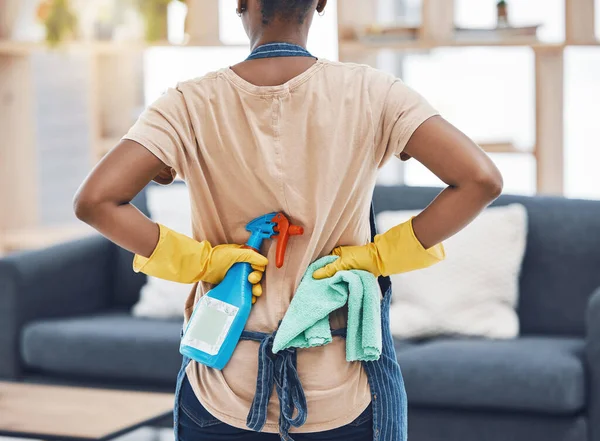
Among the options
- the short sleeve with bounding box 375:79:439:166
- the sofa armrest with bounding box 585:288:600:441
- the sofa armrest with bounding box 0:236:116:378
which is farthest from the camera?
the sofa armrest with bounding box 0:236:116:378

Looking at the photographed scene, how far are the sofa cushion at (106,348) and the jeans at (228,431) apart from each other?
172 cm

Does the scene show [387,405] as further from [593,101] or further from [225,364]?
[593,101]

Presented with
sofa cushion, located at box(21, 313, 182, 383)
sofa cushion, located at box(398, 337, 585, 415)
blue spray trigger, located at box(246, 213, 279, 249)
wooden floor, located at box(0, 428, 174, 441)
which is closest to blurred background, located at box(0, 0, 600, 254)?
sofa cushion, located at box(21, 313, 182, 383)

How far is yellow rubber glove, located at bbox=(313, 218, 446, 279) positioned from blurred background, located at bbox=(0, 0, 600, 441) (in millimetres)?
1269

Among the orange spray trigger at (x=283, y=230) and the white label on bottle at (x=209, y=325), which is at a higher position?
the orange spray trigger at (x=283, y=230)

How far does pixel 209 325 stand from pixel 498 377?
1574mm

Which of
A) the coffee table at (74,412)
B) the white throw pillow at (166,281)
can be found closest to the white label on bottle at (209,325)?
the coffee table at (74,412)

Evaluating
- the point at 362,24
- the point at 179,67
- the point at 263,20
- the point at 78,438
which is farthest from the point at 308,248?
the point at 179,67

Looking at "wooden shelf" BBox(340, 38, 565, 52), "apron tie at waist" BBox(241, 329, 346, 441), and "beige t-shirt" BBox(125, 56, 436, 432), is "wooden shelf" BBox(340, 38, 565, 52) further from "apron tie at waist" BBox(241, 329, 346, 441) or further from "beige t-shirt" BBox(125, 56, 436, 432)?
"apron tie at waist" BBox(241, 329, 346, 441)

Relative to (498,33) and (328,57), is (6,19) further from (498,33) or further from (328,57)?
(498,33)

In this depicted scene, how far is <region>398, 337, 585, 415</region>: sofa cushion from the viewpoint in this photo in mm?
2742

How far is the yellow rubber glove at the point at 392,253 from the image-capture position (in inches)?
56.8

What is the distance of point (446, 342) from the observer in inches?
120

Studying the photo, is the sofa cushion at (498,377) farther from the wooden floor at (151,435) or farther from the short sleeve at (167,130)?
the short sleeve at (167,130)
